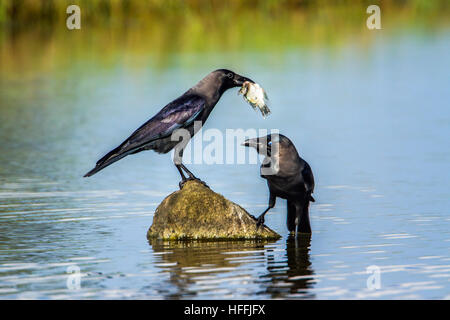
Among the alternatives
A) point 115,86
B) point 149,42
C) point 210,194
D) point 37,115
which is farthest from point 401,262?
point 149,42

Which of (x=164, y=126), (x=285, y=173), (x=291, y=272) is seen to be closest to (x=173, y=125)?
(x=164, y=126)

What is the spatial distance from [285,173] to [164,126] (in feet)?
4.50

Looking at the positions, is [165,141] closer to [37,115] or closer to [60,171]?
[60,171]

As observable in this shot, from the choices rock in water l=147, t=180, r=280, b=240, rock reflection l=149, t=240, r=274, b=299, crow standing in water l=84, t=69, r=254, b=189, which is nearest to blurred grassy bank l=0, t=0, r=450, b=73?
crow standing in water l=84, t=69, r=254, b=189

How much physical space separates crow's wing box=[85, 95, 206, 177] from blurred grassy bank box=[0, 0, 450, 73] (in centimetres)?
1731

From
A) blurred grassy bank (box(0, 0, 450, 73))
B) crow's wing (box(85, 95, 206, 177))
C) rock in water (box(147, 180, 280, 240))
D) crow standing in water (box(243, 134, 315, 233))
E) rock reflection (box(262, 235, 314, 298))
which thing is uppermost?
blurred grassy bank (box(0, 0, 450, 73))

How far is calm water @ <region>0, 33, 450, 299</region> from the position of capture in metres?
8.91

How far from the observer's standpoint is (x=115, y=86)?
2486 centimetres

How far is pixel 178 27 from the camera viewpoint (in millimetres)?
36156

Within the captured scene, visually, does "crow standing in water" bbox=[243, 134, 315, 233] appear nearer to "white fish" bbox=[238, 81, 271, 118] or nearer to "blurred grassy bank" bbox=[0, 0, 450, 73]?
"white fish" bbox=[238, 81, 271, 118]

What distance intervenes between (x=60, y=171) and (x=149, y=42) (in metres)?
17.3

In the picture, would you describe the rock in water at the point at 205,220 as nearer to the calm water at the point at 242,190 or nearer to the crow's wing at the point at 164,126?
the calm water at the point at 242,190
